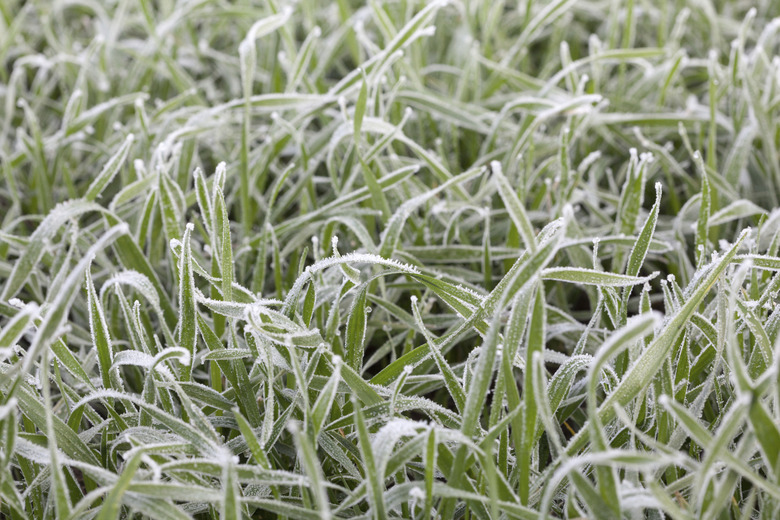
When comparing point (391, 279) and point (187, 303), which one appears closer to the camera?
point (187, 303)

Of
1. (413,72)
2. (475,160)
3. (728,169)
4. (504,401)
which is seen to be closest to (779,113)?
(728,169)

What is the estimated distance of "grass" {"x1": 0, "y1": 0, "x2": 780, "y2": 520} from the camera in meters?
0.59

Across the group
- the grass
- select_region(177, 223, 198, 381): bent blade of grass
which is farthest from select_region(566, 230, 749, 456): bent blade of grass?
select_region(177, 223, 198, 381): bent blade of grass

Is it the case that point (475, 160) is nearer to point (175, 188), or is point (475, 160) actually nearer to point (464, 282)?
point (464, 282)

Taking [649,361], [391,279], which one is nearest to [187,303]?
[391,279]

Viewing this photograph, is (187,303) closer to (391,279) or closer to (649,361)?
(391,279)

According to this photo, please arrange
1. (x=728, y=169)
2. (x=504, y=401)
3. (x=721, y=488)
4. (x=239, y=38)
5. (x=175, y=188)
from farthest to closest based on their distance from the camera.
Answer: (x=239, y=38) → (x=728, y=169) → (x=175, y=188) → (x=504, y=401) → (x=721, y=488)

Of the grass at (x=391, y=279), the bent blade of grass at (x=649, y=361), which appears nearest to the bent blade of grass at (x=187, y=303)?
the grass at (x=391, y=279)

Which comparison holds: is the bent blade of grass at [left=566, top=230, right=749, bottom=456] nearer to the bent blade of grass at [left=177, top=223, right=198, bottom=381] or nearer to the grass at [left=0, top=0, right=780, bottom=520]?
the grass at [left=0, top=0, right=780, bottom=520]

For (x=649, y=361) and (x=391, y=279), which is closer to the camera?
(x=649, y=361)

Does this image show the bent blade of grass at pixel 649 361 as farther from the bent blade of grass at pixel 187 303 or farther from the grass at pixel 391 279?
the bent blade of grass at pixel 187 303

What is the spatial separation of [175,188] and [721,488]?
26.2 inches

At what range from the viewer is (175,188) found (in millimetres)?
877

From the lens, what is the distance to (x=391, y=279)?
0.96m
